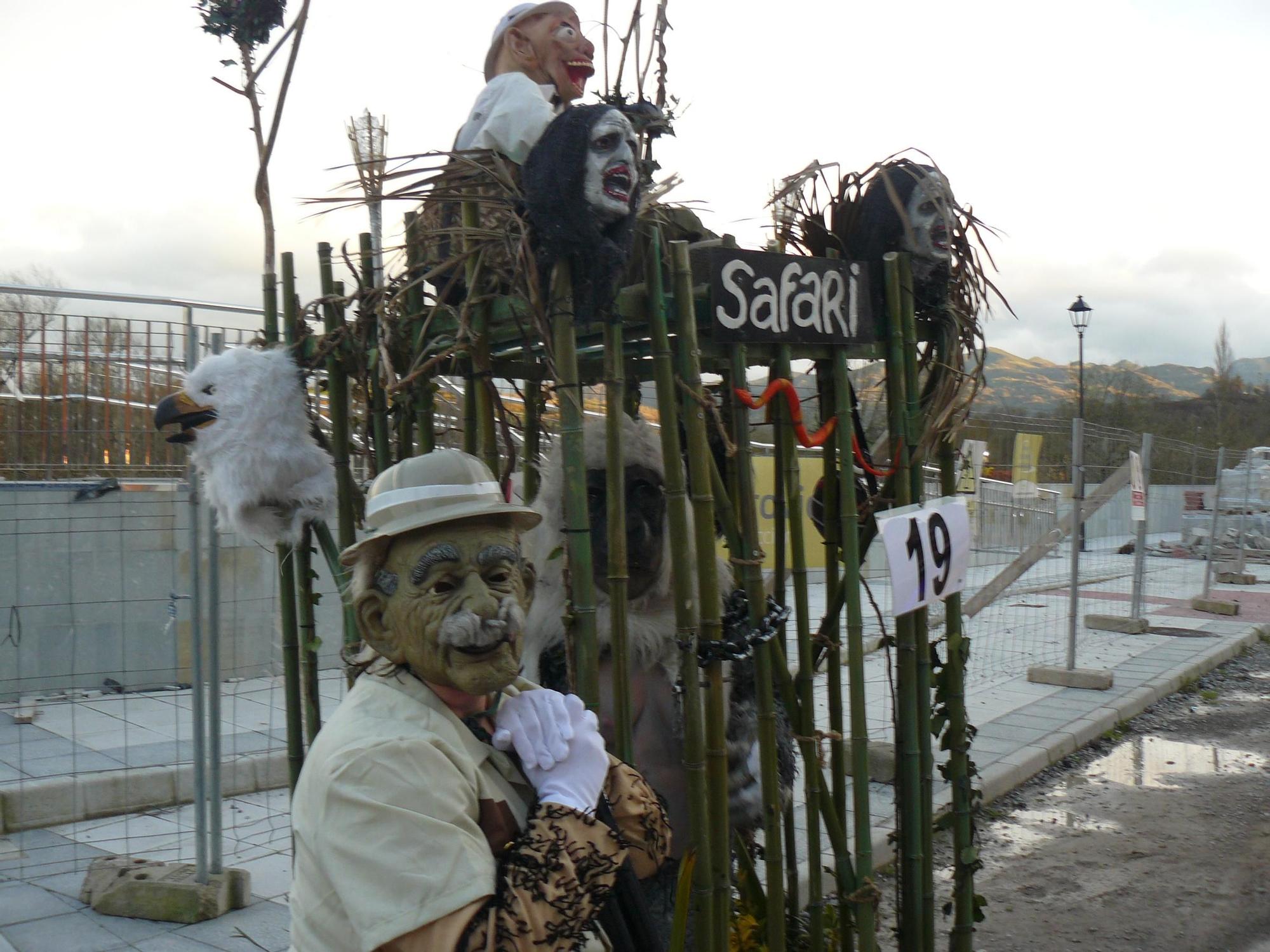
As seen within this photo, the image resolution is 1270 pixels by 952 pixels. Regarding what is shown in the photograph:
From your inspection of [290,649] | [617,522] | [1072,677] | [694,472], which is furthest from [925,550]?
[1072,677]

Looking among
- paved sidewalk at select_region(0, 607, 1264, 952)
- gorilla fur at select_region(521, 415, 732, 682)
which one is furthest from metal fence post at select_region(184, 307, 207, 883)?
gorilla fur at select_region(521, 415, 732, 682)

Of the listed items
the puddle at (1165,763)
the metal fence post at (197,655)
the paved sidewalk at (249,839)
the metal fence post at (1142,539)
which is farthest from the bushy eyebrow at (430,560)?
the metal fence post at (1142,539)

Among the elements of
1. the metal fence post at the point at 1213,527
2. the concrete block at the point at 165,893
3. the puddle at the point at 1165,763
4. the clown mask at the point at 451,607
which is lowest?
the puddle at the point at 1165,763

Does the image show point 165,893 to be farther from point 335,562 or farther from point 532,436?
point 532,436

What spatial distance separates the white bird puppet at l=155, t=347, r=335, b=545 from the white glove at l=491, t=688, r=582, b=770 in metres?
1.32

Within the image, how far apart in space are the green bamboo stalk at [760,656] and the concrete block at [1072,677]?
664 cm

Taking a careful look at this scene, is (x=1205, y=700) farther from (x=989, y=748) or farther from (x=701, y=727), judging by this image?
(x=701, y=727)

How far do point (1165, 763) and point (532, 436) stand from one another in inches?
216

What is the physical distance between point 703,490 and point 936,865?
131 inches

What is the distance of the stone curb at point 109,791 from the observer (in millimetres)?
4969

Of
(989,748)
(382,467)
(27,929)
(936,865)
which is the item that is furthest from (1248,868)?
(27,929)

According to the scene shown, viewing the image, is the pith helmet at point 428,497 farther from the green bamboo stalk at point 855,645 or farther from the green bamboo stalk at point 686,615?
the green bamboo stalk at point 855,645

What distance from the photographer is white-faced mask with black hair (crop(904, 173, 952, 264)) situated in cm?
289

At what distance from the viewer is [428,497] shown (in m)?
1.78
